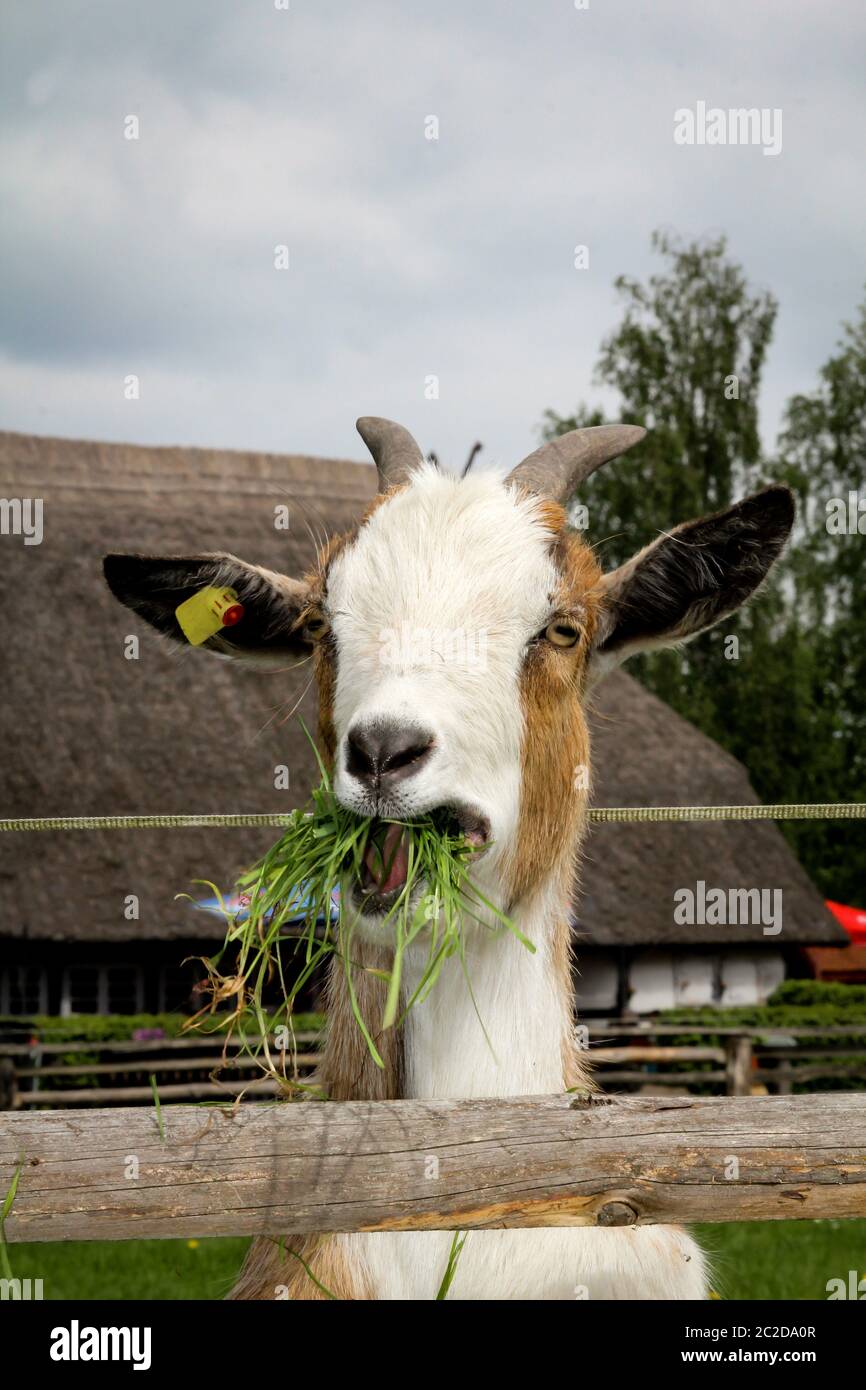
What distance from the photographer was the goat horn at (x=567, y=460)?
4.79 metres

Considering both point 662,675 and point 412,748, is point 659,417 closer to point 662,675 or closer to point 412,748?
point 662,675

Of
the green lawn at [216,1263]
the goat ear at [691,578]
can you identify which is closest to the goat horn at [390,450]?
the goat ear at [691,578]

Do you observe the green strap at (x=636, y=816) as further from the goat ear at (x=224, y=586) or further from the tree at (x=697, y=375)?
the tree at (x=697, y=375)

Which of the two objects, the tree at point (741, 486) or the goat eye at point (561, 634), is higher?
the tree at point (741, 486)

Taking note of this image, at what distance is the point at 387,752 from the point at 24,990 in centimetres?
2491

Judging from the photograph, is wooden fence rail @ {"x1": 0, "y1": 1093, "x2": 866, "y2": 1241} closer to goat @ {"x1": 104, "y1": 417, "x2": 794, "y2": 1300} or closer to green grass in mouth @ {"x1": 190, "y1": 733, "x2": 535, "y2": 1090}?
green grass in mouth @ {"x1": 190, "y1": 733, "x2": 535, "y2": 1090}

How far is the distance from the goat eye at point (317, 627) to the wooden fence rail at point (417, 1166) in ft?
4.94

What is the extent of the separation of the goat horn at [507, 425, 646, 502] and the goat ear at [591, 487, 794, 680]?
0.36 meters

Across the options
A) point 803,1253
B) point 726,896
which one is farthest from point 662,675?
point 803,1253

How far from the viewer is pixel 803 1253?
11891 millimetres
